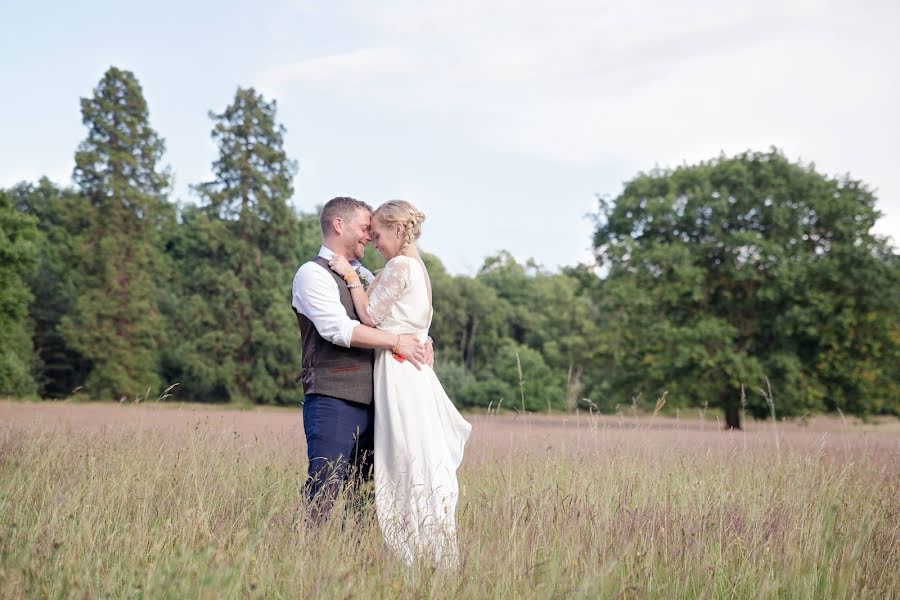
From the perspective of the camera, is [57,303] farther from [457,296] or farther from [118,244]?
[457,296]

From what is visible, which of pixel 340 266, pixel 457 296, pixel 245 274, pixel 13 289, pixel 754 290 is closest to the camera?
pixel 340 266

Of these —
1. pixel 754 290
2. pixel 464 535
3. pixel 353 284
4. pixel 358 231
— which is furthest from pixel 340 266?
pixel 754 290

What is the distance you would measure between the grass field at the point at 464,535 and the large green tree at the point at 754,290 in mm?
19545

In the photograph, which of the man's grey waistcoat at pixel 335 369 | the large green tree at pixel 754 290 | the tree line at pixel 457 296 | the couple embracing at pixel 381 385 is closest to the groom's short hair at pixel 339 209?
the couple embracing at pixel 381 385

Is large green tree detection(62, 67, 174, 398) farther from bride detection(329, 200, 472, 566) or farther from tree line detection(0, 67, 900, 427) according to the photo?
bride detection(329, 200, 472, 566)

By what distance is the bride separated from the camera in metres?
4.91

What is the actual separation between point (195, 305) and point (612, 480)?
33301 millimetres

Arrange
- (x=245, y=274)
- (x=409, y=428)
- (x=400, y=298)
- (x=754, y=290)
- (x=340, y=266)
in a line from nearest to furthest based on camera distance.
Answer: (x=409, y=428) < (x=400, y=298) < (x=340, y=266) < (x=754, y=290) < (x=245, y=274)

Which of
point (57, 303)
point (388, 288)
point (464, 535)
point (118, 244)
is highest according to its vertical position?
point (118, 244)

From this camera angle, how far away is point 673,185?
1124 inches

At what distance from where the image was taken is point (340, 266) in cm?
530

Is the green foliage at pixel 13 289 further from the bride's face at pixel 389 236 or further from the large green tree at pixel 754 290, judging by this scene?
the bride's face at pixel 389 236

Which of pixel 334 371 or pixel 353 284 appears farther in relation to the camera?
pixel 353 284

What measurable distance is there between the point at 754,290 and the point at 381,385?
2463cm
